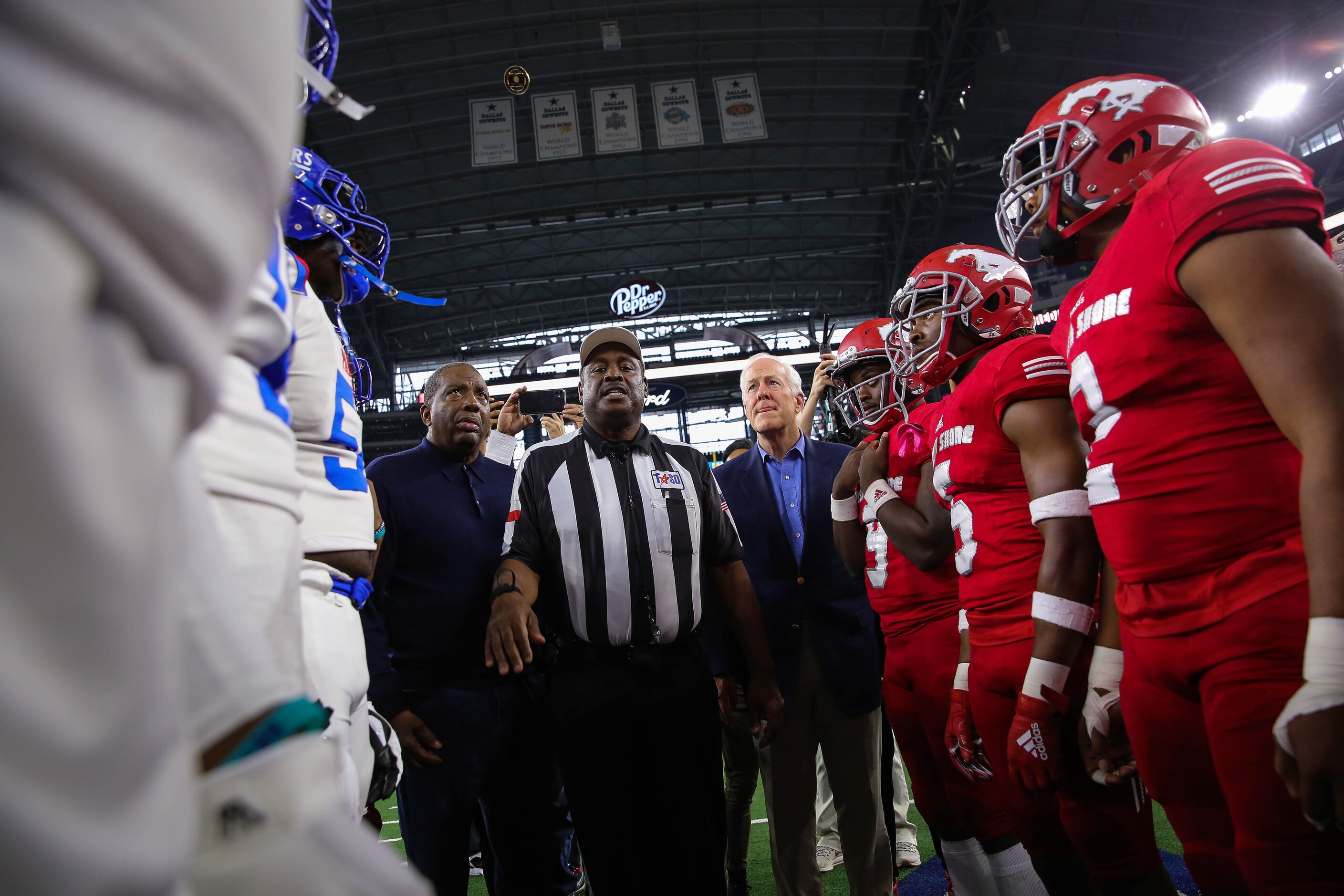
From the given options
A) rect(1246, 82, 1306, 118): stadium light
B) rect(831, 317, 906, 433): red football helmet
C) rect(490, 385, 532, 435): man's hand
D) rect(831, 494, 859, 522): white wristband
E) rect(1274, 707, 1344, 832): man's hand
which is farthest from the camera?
rect(1246, 82, 1306, 118): stadium light

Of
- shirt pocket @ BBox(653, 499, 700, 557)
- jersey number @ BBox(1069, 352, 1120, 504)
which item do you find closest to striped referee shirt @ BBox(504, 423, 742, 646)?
shirt pocket @ BBox(653, 499, 700, 557)

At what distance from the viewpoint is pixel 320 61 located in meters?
1.78

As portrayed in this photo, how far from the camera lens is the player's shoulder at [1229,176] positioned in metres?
1.44

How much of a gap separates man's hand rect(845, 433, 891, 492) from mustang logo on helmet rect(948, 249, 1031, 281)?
835mm

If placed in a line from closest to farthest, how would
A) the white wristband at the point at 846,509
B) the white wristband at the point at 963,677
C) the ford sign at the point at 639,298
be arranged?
the white wristband at the point at 963,677
the white wristband at the point at 846,509
the ford sign at the point at 639,298

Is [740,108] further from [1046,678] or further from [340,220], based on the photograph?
[1046,678]

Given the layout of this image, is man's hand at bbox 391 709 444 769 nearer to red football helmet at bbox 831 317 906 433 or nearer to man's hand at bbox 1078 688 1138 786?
man's hand at bbox 1078 688 1138 786

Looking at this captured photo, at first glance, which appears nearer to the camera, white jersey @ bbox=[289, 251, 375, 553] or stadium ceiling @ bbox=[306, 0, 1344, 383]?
white jersey @ bbox=[289, 251, 375, 553]

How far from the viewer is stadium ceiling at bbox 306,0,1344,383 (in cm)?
1248

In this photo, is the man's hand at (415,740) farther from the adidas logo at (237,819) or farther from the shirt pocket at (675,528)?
the adidas logo at (237,819)

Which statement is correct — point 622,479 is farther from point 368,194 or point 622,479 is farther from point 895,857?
point 368,194

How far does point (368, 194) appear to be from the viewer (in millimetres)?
15336

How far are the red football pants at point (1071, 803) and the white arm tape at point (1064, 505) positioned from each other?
1.31ft

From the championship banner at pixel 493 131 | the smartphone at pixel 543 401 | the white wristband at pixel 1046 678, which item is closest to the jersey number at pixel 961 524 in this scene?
the white wristband at pixel 1046 678
